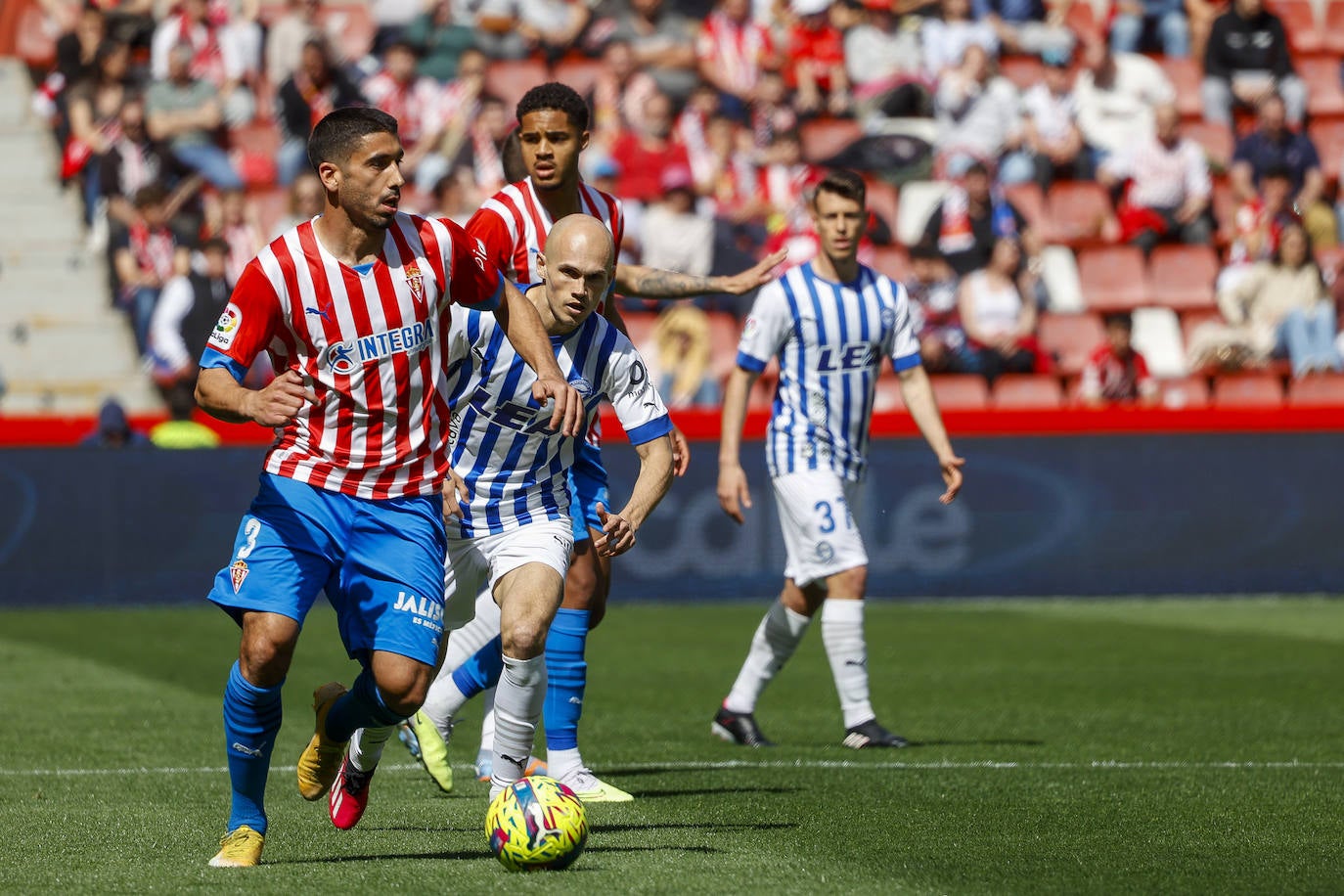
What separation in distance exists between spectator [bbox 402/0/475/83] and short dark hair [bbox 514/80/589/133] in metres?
11.8

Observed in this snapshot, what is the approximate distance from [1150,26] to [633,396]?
15924mm

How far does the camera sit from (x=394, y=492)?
548cm

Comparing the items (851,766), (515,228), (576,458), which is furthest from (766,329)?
(851,766)

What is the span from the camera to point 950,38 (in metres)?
19.6

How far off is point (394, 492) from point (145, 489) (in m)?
8.82

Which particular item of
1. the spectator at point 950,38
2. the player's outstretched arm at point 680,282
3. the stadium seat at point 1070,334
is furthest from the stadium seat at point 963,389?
the player's outstretched arm at point 680,282

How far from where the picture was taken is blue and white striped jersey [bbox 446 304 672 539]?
20.7 feet

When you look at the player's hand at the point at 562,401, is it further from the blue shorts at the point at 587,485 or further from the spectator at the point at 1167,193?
the spectator at the point at 1167,193

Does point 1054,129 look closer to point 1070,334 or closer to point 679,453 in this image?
point 1070,334

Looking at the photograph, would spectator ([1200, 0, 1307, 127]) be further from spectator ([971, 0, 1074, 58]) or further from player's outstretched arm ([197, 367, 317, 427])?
player's outstretched arm ([197, 367, 317, 427])

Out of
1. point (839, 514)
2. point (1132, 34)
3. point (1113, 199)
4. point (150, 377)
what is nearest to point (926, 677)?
point (839, 514)

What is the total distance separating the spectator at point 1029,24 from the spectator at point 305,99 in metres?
6.43

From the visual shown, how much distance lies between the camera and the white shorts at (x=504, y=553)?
6141mm

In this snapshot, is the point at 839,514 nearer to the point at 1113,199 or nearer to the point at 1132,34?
the point at 1113,199
